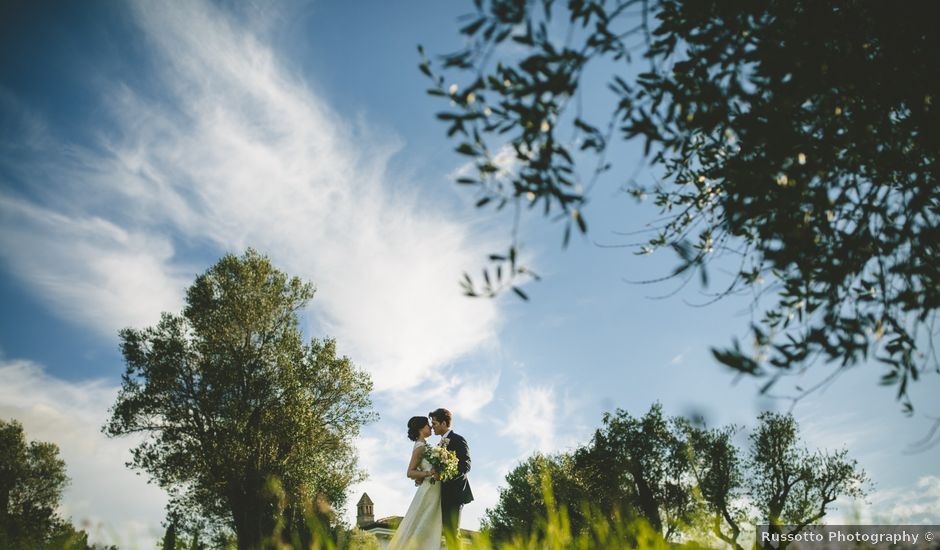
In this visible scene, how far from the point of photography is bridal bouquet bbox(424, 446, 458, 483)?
9688 millimetres

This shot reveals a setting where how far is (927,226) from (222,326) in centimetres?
2709

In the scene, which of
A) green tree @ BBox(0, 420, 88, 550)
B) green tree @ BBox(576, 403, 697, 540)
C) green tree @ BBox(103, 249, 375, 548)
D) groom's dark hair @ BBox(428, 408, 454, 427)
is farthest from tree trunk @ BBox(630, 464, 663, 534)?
green tree @ BBox(0, 420, 88, 550)

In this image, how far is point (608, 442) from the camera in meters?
37.8

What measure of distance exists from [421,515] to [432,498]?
386 mm

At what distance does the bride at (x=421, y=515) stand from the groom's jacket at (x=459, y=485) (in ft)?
0.66

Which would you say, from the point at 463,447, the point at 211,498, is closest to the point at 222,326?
the point at 211,498

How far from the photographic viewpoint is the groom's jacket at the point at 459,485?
973 cm

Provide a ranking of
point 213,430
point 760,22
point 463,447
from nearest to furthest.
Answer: point 760,22
point 463,447
point 213,430

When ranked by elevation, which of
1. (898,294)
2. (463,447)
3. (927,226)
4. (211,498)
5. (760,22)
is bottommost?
(211,498)

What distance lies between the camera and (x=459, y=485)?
981cm

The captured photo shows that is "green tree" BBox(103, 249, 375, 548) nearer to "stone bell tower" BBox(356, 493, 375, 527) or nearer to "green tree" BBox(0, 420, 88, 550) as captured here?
"green tree" BBox(0, 420, 88, 550)

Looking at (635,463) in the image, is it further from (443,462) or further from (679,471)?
(443,462)

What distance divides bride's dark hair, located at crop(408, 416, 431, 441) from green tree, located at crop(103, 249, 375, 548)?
1410cm

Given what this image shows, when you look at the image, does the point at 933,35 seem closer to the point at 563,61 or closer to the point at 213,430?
the point at 563,61
